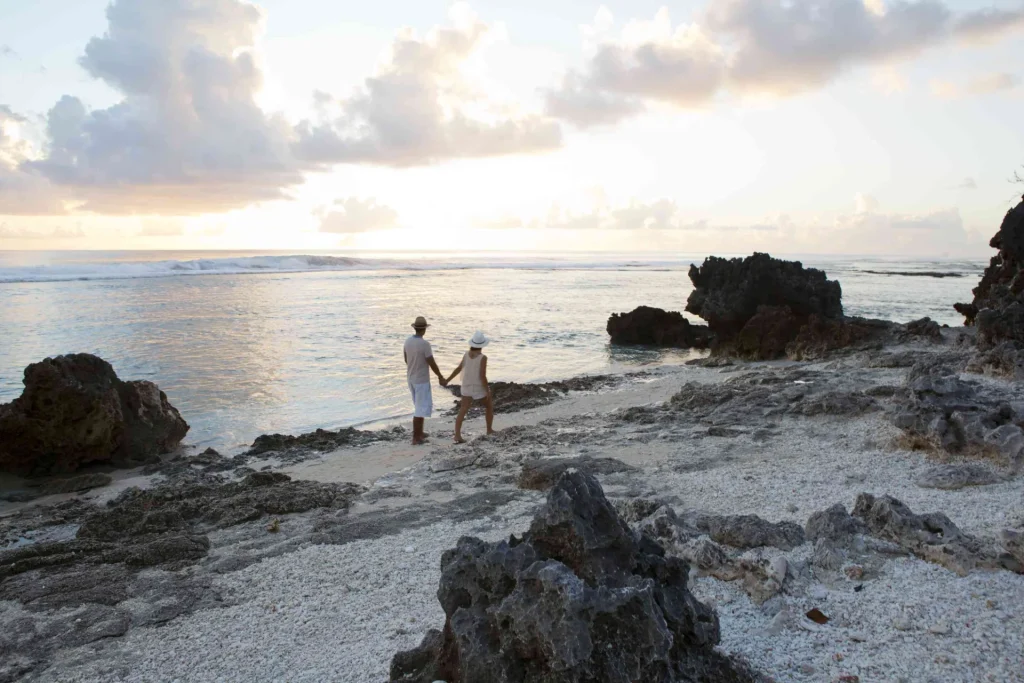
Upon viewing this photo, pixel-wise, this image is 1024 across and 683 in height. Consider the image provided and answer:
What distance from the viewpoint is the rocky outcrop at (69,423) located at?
7.91 metres

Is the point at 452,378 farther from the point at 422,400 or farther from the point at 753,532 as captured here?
the point at 753,532

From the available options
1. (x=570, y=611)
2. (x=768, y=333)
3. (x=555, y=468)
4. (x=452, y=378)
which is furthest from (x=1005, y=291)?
(x=570, y=611)

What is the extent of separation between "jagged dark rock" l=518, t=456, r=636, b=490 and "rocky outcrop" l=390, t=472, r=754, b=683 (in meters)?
3.14

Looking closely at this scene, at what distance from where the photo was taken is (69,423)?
8.05m

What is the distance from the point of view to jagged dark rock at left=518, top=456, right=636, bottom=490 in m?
6.29

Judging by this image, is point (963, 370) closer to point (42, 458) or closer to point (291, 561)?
point (291, 561)

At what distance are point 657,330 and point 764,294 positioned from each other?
3.37 m

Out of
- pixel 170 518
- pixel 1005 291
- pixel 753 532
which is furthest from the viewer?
pixel 1005 291

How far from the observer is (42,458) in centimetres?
799

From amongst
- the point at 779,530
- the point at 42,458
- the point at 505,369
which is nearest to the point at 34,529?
the point at 42,458

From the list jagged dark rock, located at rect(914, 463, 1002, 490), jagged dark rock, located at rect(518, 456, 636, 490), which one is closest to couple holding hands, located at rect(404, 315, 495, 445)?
jagged dark rock, located at rect(518, 456, 636, 490)

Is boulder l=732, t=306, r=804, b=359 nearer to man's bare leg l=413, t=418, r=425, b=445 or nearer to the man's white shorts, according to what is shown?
the man's white shorts

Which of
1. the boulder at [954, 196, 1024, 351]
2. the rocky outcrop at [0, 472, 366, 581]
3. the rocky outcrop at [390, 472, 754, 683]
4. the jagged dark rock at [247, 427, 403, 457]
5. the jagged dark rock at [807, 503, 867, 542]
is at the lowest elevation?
the jagged dark rock at [247, 427, 403, 457]

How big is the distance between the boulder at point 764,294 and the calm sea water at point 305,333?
5.35 feet
